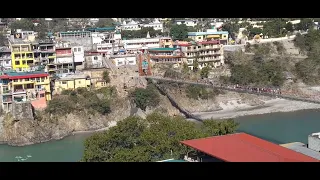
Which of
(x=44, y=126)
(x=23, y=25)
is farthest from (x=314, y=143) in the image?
(x=23, y=25)

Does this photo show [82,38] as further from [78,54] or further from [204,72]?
[204,72]

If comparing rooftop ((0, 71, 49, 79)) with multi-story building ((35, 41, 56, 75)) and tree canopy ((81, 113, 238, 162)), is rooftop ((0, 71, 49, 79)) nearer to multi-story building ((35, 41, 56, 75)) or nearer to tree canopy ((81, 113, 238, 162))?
multi-story building ((35, 41, 56, 75))

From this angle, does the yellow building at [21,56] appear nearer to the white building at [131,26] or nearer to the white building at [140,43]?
the white building at [140,43]

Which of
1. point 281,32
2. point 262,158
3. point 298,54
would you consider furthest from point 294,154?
point 281,32

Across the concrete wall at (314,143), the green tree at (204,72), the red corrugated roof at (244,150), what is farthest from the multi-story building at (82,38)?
the red corrugated roof at (244,150)

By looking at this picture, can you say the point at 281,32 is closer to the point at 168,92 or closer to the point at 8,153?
the point at 168,92

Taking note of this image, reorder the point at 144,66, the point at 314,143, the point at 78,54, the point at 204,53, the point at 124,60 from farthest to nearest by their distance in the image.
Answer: the point at 204,53, the point at 124,60, the point at 144,66, the point at 78,54, the point at 314,143

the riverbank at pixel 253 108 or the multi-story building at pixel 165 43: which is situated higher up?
the multi-story building at pixel 165 43
